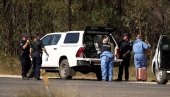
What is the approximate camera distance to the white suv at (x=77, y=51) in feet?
76.1

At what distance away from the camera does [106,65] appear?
22188mm

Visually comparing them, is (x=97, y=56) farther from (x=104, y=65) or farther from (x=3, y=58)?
(x=3, y=58)

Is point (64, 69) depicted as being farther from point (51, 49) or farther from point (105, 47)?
point (105, 47)

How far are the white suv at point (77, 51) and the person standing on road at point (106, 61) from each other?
61 cm

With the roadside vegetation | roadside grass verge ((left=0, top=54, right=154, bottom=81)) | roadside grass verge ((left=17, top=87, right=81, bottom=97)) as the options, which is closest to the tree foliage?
the roadside vegetation

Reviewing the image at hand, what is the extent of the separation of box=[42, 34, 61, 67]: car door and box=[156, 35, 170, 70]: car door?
523 centimetres

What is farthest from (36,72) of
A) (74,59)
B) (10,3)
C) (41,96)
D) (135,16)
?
(10,3)

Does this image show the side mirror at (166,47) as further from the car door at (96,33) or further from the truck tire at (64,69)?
the truck tire at (64,69)

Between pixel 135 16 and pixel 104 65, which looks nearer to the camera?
pixel 104 65

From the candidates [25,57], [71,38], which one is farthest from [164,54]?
[25,57]

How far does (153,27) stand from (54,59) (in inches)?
621

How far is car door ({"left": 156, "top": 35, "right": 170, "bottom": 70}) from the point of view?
20.3 m

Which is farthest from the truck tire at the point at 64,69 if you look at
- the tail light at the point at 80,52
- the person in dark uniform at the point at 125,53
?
the person in dark uniform at the point at 125,53

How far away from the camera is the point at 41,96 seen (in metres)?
11.9
